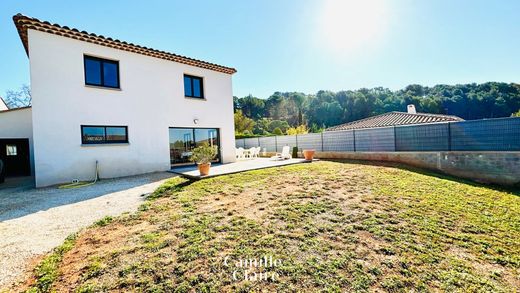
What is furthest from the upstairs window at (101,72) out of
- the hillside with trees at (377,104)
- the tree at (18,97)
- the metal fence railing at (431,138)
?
the hillside with trees at (377,104)

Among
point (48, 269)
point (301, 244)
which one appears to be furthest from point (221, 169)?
point (48, 269)

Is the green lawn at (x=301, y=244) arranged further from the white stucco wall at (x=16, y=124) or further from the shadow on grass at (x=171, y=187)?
the white stucco wall at (x=16, y=124)

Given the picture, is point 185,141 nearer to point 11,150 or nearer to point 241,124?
point 11,150

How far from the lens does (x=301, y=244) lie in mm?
3979

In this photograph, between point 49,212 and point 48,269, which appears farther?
point 49,212

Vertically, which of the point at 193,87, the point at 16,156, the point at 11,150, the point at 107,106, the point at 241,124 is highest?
the point at 193,87

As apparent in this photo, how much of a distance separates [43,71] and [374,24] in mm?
14450

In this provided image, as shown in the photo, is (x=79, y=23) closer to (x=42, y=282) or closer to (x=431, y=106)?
(x=42, y=282)

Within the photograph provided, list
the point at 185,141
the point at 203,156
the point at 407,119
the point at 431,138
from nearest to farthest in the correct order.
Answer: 1. the point at 203,156
2. the point at 431,138
3. the point at 185,141
4. the point at 407,119

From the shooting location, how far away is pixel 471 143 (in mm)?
9953

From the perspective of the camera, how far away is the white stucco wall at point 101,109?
29.0 ft

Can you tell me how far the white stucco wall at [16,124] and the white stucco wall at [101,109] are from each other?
731cm

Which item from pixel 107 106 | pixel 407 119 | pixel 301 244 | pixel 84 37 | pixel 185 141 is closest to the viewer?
pixel 301 244

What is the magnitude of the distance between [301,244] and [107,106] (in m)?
10.7
